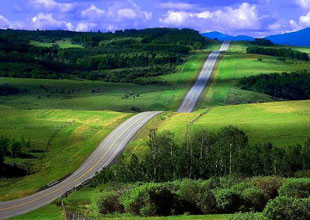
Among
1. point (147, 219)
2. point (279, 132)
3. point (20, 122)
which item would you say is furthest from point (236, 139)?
point (20, 122)

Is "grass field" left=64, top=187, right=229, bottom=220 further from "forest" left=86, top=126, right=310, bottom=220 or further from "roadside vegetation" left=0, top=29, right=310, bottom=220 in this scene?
"forest" left=86, top=126, right=310, bottom=220

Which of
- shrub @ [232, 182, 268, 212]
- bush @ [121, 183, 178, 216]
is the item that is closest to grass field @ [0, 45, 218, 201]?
bush @ [121, 183, 178, 216]

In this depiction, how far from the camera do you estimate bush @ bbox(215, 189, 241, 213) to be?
57.1m

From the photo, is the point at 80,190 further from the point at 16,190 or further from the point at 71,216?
the point at 71,216

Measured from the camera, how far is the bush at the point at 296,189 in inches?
2211

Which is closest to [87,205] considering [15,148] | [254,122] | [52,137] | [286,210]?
[286,210]

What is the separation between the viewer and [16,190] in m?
92.8

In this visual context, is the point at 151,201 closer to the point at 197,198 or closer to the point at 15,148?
the point at 197,198

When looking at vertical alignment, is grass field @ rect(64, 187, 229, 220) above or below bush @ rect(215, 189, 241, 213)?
below

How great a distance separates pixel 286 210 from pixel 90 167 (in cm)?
6511

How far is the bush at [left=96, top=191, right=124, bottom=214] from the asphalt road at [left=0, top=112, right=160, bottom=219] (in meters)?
17.3

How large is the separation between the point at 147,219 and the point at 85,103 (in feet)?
429

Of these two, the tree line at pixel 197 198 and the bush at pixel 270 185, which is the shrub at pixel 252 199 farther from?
the bush at pixel 270 185

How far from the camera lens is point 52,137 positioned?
127875 millimetres
